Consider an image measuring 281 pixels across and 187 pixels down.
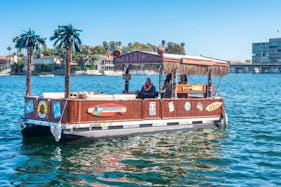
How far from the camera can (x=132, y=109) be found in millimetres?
17578

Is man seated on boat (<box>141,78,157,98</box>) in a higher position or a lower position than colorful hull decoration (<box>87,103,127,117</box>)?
higher

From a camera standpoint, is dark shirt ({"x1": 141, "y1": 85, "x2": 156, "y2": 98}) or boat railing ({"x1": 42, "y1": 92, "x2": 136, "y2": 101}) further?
dark shirt ({"x1": 141, "y1": 85, "x2": 156, "y2": 98})

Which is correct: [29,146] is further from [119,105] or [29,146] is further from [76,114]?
[119,105]

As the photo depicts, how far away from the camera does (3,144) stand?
16938 millimetres

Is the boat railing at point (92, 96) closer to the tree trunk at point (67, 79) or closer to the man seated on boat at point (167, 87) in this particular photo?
the tree trunk at point (67, 79)

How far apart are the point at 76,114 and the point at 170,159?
12.7 ft

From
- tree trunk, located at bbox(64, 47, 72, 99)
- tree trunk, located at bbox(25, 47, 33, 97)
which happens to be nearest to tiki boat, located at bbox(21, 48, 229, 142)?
tree trunk, located at bbox(64, 47, 72, 99)

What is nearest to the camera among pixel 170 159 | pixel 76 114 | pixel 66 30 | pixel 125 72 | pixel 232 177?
pixel 232 177

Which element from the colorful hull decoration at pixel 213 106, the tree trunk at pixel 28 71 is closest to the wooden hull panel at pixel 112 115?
the colorful hull decoration at pixel 213 106

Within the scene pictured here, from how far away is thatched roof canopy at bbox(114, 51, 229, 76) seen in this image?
1859 cm

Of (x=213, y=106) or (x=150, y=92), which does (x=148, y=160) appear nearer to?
(x=150, y=92)

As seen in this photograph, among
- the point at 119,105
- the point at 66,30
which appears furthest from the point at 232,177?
the point at 66,30

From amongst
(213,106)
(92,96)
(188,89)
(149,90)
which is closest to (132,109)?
(92,96)

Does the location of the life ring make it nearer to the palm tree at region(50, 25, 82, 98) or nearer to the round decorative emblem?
the palm tree at region(50, 25, 82, 98)
